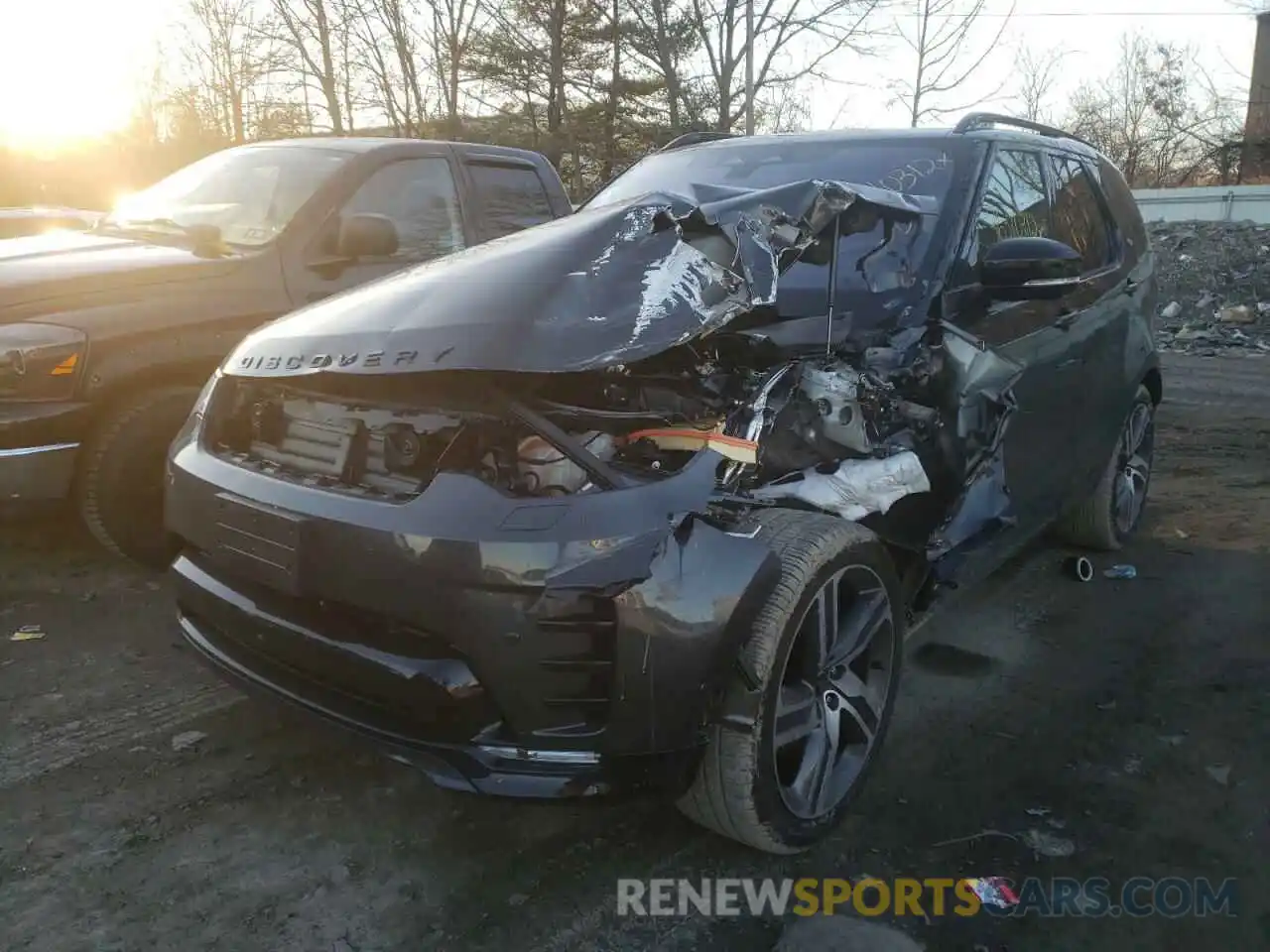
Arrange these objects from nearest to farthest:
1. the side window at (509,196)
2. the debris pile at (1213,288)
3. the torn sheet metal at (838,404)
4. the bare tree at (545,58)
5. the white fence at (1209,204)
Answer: the torn sheet metal at (838,404) → the side window at (509,196) → the debris pile at (1213,288) → the white fence at (1209,204) → the bare tree at (545,58)

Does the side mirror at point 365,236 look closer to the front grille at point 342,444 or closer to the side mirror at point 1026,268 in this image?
the front grille at point 342,444

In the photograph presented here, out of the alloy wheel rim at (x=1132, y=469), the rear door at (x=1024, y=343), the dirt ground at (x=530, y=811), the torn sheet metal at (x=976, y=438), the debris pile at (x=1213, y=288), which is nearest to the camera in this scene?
the dirt ground at (x=530, y=811)

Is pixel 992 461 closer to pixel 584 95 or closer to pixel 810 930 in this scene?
pixel 810 930

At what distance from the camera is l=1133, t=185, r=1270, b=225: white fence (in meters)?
21.2

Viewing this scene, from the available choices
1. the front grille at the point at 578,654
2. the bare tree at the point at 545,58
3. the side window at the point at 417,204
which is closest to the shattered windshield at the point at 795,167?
the side window at the point at 417,204

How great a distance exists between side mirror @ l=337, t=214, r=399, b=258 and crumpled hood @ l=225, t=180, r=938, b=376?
1.37 metres

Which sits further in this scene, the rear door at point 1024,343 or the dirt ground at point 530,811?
the rear door at point 1024,343

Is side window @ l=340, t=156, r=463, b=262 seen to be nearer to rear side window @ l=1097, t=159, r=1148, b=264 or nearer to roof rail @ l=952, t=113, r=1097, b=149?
roof rail @ l=952, t=113, r=1097, b=149

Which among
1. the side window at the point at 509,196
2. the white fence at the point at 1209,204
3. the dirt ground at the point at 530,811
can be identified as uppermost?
the side window at the point at 509,196

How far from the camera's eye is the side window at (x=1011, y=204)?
351cm

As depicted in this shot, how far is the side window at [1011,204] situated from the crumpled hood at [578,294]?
1.69ft

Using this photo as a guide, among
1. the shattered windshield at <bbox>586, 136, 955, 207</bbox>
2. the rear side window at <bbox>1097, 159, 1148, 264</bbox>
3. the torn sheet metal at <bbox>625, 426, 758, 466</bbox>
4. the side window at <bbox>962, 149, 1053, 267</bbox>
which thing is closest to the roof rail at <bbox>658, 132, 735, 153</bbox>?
the shattered windshield at <bbox>586, 136, 955, 207</bbox>

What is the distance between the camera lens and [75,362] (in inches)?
150

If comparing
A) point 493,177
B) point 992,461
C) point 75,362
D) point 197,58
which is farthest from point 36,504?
point 197,58
